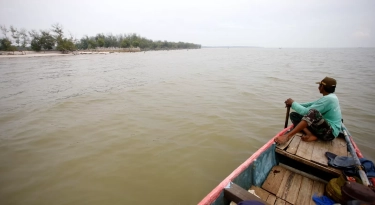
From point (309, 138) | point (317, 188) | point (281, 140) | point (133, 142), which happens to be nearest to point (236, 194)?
point (317, 188)

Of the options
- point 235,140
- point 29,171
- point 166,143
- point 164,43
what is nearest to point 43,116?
point 29,171

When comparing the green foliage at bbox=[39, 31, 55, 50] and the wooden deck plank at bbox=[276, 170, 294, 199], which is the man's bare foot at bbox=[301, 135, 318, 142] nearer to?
the wooden deck plank at bbox=[276, 170, 294, 199]

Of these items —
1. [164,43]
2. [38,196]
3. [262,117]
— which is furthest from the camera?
[164,43]

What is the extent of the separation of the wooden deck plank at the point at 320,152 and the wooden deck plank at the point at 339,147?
0.28 ft

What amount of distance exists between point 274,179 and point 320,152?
103 centimetres

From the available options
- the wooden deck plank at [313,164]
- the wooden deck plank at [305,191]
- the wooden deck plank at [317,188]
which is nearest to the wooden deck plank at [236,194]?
the wooden deck plank at [305,191]

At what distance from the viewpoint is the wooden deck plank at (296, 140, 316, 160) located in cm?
293

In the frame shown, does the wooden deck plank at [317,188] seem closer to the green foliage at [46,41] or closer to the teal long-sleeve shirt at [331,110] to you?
the teal long-sleeve shirt at [331,110]

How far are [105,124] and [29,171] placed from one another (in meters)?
2.37

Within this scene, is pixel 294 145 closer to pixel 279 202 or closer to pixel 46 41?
pixel 279 202

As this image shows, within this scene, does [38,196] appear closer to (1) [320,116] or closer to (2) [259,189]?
(2) [259,189]

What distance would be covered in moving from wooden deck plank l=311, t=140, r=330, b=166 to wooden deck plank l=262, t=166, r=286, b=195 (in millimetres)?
543

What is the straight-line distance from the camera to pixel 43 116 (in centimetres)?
692

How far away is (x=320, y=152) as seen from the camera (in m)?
3.07
